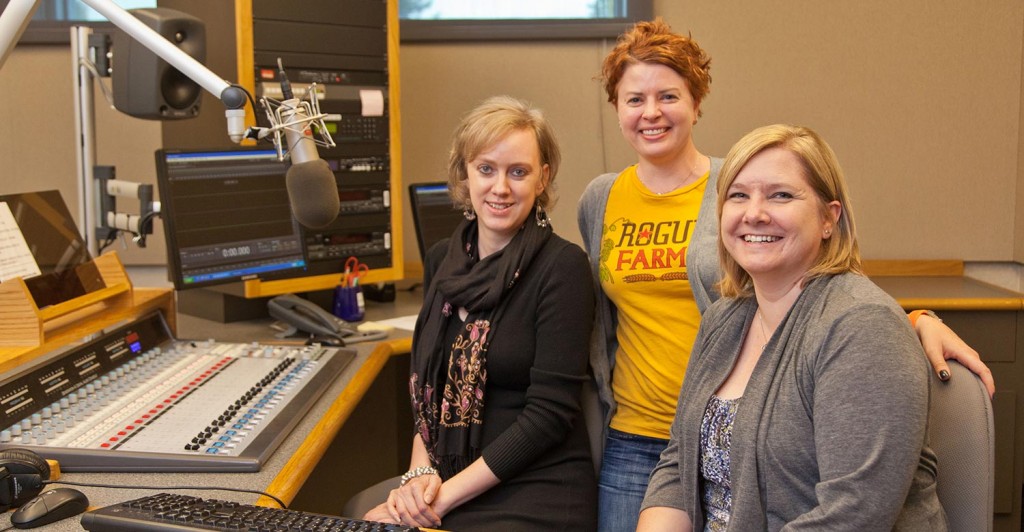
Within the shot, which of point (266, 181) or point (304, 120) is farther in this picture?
point (266, 181)

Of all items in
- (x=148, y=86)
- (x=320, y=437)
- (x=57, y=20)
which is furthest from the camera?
(x=57, y=20)

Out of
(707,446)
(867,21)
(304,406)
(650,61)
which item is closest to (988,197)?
(867,21)

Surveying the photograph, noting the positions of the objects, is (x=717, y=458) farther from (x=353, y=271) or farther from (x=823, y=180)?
(x=353, y=271)

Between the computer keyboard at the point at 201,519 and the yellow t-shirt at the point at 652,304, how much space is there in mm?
740

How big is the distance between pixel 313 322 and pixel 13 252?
31.7 inches

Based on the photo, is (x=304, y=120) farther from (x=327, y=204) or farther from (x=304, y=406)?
(x=304, y=406)

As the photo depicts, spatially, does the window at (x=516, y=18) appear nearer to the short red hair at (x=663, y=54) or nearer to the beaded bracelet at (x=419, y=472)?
the short red hair at (x=663, y=54)

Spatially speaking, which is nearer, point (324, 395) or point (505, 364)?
point (505, 364)

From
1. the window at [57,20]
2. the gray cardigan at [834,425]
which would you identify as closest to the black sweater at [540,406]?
the gray cardigan at [834,425]

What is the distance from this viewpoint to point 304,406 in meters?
1.83

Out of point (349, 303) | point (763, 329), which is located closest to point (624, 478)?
point (763, 329)

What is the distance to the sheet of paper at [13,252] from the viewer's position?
6.12ft

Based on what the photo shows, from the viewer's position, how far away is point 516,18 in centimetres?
342

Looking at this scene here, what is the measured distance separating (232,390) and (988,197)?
2.69 metres
